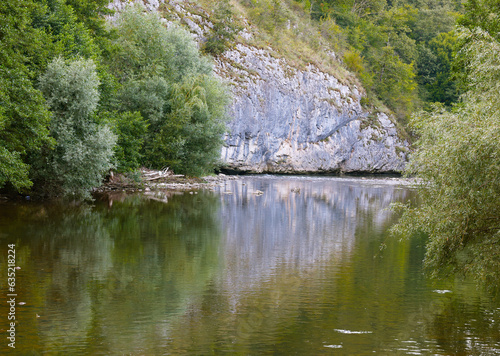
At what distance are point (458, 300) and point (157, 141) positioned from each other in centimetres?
2980

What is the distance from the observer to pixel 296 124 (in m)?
66.3

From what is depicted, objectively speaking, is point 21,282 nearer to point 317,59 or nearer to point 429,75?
point 317,59

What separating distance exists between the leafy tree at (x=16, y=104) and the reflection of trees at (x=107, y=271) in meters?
2.55

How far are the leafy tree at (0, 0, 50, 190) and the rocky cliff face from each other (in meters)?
32.2

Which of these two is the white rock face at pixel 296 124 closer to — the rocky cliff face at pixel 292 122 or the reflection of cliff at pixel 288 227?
the rocky cliff face at pixel 292 122

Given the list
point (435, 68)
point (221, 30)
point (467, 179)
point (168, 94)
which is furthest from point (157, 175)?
point (435, 68)

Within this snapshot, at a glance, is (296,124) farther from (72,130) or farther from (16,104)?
(16,104)

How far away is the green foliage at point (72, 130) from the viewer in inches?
953

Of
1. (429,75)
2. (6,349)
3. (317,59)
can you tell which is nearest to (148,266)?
(6,349)

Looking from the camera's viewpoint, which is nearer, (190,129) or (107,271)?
(107,271)

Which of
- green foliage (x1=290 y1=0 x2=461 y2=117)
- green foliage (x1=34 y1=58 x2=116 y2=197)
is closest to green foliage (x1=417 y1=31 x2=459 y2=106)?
green foliage (x1=290 y1=0 x2=461 y2=117)

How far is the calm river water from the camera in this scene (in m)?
9.09

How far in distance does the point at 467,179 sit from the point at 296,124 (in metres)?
56.9

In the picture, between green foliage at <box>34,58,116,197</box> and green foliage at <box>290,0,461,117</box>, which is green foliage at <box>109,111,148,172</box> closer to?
green foliage at <box>34,58,116,197</box>
